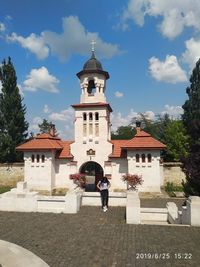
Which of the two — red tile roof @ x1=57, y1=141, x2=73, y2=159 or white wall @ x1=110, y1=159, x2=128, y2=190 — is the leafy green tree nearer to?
white wall @ x1=110, y1=159, x2=128, y2=190

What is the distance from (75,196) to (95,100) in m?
13.6

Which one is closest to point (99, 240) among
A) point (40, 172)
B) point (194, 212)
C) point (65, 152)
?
point (194, 212)

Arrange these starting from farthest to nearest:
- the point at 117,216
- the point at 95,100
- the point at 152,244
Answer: the point at 95,100
the point at 117,216
the point at 152,244

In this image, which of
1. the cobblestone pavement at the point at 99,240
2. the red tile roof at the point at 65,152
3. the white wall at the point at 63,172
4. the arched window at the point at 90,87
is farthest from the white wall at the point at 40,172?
the cobblestone pavement at the point at 99,240

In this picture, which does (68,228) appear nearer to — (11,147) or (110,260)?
(110,260)

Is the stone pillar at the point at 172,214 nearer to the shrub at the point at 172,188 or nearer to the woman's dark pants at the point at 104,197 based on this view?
the woman's dark pants at the point at 104,197

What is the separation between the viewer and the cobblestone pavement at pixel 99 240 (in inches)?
313

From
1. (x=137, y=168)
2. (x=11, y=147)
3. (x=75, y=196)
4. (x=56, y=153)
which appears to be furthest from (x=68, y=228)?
(x=11, y=147)

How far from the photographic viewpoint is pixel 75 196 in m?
14.6

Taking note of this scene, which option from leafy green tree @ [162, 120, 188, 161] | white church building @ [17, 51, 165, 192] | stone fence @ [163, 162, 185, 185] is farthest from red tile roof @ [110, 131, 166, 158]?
leafy green tree @ [162, 120, 188, 161]

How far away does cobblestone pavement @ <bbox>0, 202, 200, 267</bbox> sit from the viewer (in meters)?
7.96
